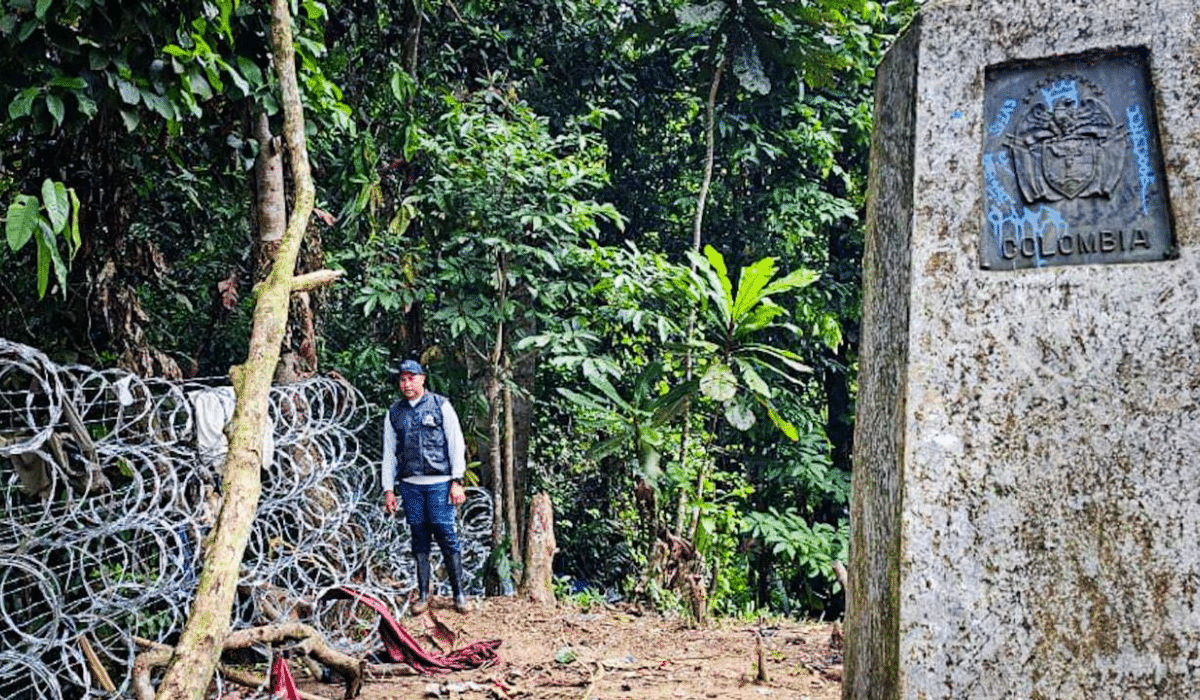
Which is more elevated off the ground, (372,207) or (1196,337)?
(372,207)

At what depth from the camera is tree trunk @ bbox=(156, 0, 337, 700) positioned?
289 cm

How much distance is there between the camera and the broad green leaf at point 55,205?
10.5 ft

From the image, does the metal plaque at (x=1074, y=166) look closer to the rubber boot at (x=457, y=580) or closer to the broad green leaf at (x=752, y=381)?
the broad green leaf at (x=752, y=381)

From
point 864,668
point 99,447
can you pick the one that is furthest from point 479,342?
point 864,668

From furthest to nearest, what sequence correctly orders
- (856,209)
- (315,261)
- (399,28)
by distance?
(856,209) < (399,28) < (315,261)

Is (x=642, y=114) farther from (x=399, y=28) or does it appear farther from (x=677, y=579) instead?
(x=677, y=579)

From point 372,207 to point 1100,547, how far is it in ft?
19.8

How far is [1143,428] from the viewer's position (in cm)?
236

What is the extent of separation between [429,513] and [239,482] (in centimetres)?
331

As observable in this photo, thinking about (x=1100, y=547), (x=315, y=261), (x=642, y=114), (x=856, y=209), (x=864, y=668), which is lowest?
(x=864, y=668)

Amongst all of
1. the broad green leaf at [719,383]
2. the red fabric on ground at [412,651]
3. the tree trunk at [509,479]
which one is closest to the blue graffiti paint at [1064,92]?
the red fabric on ground at [412,651]

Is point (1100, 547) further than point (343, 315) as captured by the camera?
No

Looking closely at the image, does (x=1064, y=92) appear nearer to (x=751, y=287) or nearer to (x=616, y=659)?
(x=616, y=659)

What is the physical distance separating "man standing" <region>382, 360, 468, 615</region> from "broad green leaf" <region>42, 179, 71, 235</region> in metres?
3.14
